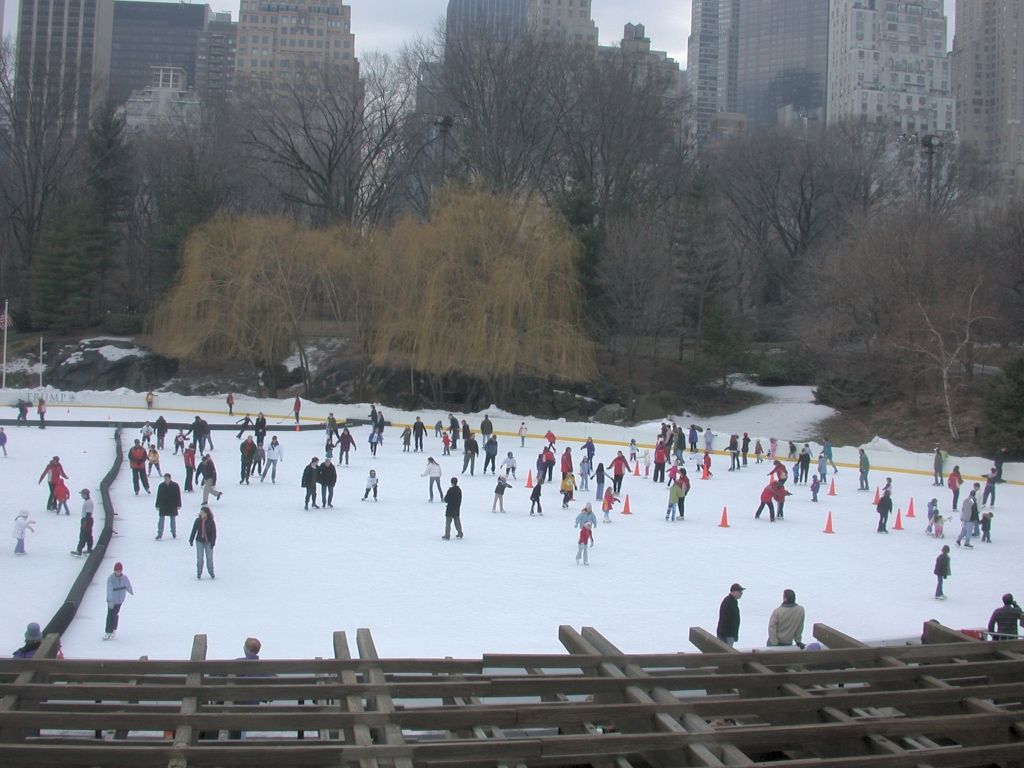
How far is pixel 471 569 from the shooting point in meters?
15.4

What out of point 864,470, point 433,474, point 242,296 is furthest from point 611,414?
point 433,474

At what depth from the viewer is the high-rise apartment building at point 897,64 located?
12625 cm

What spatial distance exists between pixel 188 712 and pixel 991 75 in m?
181

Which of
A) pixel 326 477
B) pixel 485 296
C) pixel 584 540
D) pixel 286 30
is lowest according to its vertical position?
pixel 584 540

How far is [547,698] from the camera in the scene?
5.88 meters

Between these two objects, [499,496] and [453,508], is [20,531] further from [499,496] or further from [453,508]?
[499,496]

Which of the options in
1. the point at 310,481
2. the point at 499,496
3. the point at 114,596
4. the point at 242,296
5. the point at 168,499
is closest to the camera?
the point at 114,596

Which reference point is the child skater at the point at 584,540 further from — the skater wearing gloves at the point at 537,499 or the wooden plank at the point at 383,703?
the wooden plank at the point at 383,703

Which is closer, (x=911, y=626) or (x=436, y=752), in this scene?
(x=436, y=752)

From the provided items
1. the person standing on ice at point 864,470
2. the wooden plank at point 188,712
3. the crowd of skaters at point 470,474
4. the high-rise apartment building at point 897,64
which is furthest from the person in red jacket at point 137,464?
the high-rise apartment building at point 897,64

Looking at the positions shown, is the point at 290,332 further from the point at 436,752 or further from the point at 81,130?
the point at 436,752

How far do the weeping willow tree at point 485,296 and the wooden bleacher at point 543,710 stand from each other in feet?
107

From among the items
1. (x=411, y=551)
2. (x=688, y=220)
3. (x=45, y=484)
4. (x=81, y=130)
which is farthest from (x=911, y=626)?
(x=81, y=130)

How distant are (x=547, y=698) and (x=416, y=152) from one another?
54142 millimetres
